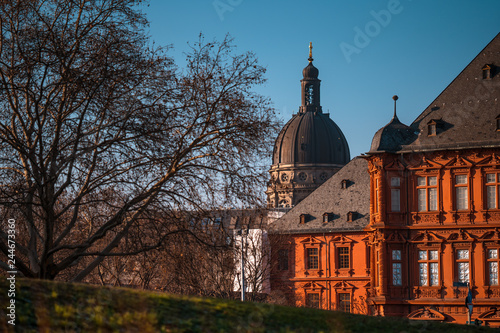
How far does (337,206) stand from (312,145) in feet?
312

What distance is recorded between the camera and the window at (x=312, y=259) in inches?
3142

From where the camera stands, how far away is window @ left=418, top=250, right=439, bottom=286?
55969 millimetres

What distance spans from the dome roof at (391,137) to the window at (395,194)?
2028 millimetres

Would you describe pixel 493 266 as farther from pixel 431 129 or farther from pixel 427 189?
pixel 431 129

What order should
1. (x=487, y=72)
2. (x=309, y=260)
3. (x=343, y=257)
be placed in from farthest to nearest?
1. (x=309, y=260)
2. (x=343, y=257)
3. (x=487, y=72)

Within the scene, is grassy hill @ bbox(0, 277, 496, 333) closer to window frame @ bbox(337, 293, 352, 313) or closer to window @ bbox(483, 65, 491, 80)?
window @ bbox(483, 65, 491, 80)

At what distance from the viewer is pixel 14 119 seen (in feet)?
83.8

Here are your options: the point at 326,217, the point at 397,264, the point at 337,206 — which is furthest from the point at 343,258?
the point at 397,264

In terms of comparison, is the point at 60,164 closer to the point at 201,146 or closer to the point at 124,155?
the point at 124,155

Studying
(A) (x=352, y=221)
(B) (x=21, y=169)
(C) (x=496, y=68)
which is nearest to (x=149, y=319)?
(B) (x=21, y=169)

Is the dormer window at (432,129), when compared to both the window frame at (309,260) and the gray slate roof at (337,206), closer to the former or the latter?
the gray slate roof at (337,206)

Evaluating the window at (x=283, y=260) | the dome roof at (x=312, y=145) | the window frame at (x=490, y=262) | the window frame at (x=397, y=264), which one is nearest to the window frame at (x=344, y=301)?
the window at (x=283, y=260)

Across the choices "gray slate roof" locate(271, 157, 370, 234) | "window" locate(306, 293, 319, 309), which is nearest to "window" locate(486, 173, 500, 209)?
"gray slate roof" locate(271, 157, 370, 234)

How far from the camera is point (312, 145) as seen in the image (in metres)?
175
